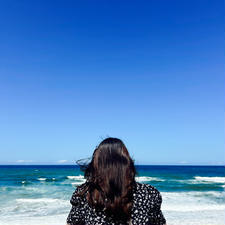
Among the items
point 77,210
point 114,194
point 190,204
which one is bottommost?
point 190,204

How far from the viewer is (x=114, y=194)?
1.44m

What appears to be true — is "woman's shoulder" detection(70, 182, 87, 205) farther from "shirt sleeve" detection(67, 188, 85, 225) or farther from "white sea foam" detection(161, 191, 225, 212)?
"white sea foam" detection(161, 191, 225, 212)

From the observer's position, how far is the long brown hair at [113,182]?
142 centimetres

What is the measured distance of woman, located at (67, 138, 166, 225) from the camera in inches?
56.2

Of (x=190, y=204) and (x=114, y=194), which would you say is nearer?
(x=114, y=194)

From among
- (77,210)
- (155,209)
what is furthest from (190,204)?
(77,210)

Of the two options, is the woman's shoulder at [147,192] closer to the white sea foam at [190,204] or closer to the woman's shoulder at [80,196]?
the woman's shoulder at [80,196]

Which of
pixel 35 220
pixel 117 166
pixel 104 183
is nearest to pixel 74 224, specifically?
pixel 104 183

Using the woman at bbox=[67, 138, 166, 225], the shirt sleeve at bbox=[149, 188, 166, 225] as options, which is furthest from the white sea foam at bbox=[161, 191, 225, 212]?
the woman at bbox=[67, 138, 166, 225]

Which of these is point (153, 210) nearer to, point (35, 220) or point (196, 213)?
point (35, 220)

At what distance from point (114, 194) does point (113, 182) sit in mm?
67

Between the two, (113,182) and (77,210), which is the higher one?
(113,182)

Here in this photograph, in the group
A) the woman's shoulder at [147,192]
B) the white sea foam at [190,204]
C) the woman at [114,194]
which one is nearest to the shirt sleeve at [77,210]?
the woman at [114,194]

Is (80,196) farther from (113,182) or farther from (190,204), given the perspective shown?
(190,204)
